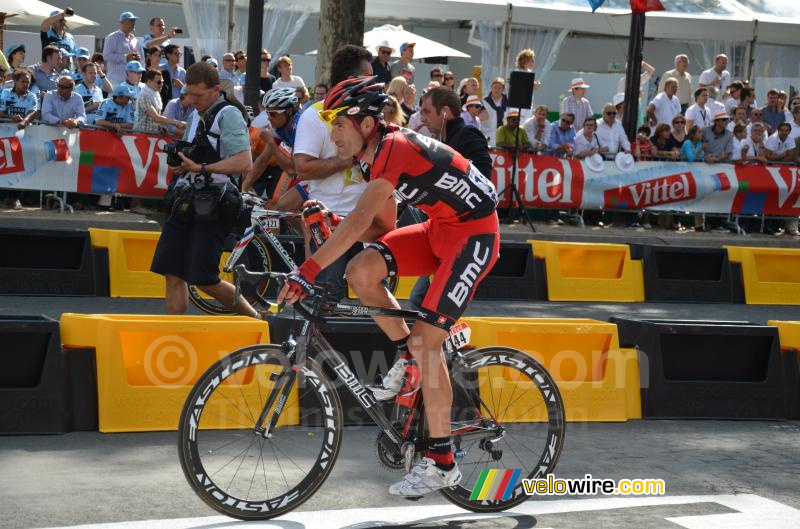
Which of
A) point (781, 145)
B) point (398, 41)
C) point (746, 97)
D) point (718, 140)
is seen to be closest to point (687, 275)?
point (718, 140)

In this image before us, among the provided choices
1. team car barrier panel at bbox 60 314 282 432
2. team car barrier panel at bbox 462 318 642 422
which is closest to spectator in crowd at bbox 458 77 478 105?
team car barrier panel at bbox 462 318 642 422

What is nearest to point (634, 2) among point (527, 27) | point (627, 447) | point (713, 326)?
point (527, 27)

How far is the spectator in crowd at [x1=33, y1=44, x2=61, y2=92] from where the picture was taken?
17.6 metres

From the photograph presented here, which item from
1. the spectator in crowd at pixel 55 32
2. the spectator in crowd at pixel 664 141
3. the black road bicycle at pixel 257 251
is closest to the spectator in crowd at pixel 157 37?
the spectator in crowd at pixel 55 32

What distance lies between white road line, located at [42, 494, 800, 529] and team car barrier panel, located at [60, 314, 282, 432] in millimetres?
1857

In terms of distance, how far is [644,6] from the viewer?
21719 mm

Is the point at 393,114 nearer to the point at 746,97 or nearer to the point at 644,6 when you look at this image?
the point at 644,6

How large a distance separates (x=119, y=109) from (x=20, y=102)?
1.26 m

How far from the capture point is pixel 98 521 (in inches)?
212

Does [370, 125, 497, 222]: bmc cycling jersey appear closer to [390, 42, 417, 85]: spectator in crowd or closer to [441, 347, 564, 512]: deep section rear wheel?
[441, 347, 564, 512]: deep section rear wheel

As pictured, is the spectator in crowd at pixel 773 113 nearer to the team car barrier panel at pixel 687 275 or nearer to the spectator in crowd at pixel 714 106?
the spectator in crowd at pixel 714 106

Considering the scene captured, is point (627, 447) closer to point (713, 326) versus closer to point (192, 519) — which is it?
point (713, 326)

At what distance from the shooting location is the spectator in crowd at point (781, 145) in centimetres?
2198

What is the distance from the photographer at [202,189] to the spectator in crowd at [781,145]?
49.7 ft
